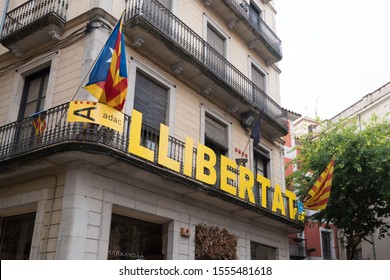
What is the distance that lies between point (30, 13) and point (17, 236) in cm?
630

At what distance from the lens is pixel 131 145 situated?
968 cm

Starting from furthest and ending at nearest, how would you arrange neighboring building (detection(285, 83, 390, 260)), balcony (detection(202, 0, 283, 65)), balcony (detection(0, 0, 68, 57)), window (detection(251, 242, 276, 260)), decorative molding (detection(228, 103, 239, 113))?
neighboring building (detection(285, 83, 390, 260))
balcony (detection(202, 0, 283, 65))
decorative molding (detection(228, 103, 239, 113))
window (detection(251, 242, 276, 260))
balcony (detection(0, 0, 68, 57))

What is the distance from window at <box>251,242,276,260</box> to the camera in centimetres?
1458

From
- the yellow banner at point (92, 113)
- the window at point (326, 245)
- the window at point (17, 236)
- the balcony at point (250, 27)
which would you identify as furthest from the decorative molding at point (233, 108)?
the window at point (326, 245)

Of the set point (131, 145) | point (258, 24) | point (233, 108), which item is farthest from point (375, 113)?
point (131, 145)

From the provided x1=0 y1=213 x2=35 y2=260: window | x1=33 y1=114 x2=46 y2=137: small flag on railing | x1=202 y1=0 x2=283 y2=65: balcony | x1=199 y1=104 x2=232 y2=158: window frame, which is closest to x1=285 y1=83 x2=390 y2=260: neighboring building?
x1=202 y1=0 x2=283 y2=65: balcony

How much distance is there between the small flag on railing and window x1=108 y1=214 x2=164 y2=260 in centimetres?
267

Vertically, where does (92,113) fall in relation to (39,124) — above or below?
below

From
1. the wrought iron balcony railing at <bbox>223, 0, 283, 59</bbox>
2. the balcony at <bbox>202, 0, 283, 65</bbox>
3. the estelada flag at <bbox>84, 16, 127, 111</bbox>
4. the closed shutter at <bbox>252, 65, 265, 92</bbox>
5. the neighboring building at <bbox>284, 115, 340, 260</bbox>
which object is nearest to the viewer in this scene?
the estelada flag at <bbox>84, 16, 127, 111</bbox>

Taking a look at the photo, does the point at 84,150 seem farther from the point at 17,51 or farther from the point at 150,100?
the point at 17,51

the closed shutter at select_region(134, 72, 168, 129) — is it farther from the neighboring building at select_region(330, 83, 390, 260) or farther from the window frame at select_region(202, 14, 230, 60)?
the neighboring building at select_region(330, 83, 390, 260)

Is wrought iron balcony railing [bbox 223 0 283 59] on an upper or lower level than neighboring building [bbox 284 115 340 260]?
upper

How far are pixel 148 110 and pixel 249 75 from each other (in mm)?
6935

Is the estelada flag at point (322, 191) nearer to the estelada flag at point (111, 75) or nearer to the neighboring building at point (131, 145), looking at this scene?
the neighboring building at point (131, 145)
